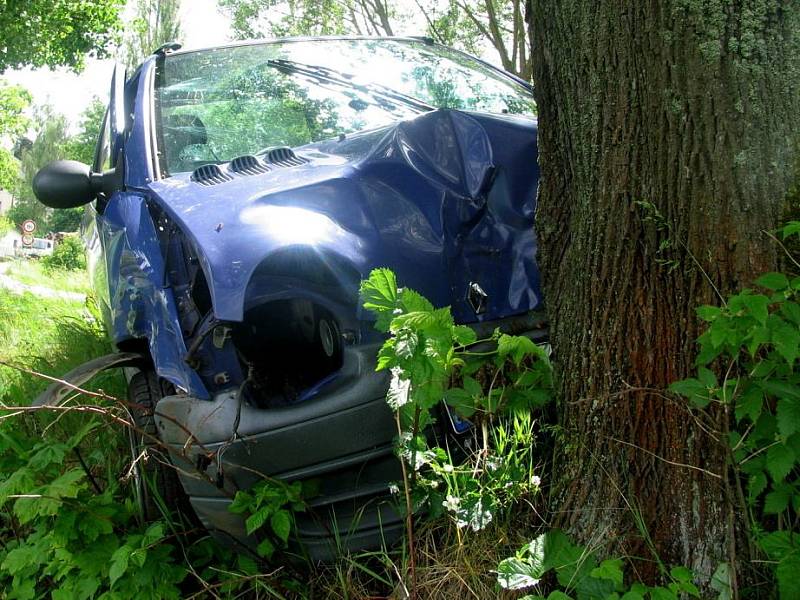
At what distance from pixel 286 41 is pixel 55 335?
279cm

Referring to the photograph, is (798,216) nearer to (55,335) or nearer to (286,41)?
A: (286,41)

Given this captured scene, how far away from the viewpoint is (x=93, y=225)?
15.2 feet

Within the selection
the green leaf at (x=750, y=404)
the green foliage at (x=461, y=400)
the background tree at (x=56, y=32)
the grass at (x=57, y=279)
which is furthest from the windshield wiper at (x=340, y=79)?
the background tree at (x=56, y=32)

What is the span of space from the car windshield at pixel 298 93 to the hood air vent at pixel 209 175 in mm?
288

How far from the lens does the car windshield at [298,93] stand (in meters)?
3.63

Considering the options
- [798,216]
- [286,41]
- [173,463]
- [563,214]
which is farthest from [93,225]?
[798,216]

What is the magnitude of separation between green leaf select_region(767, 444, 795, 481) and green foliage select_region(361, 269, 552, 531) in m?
0.71

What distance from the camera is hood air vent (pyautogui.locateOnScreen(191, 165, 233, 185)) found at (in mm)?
3060

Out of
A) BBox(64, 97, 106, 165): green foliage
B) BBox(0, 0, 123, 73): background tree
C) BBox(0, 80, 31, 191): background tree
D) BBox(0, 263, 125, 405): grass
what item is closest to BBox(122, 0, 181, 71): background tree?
BBox(0, 80, 31, 191): background tree

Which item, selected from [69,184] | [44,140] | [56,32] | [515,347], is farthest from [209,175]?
[44,140]

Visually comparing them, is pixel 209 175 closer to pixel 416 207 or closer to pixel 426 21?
pixel 416 207

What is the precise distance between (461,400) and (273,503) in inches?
25.9

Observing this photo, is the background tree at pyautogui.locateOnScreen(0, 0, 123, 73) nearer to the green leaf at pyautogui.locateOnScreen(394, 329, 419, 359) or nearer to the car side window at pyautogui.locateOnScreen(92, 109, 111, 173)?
the car side window at pyautogui.locateOnScreen(92, 109, 111, 173)

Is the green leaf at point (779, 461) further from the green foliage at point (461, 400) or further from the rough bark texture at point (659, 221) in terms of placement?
the green foliage at point (461, 400)
